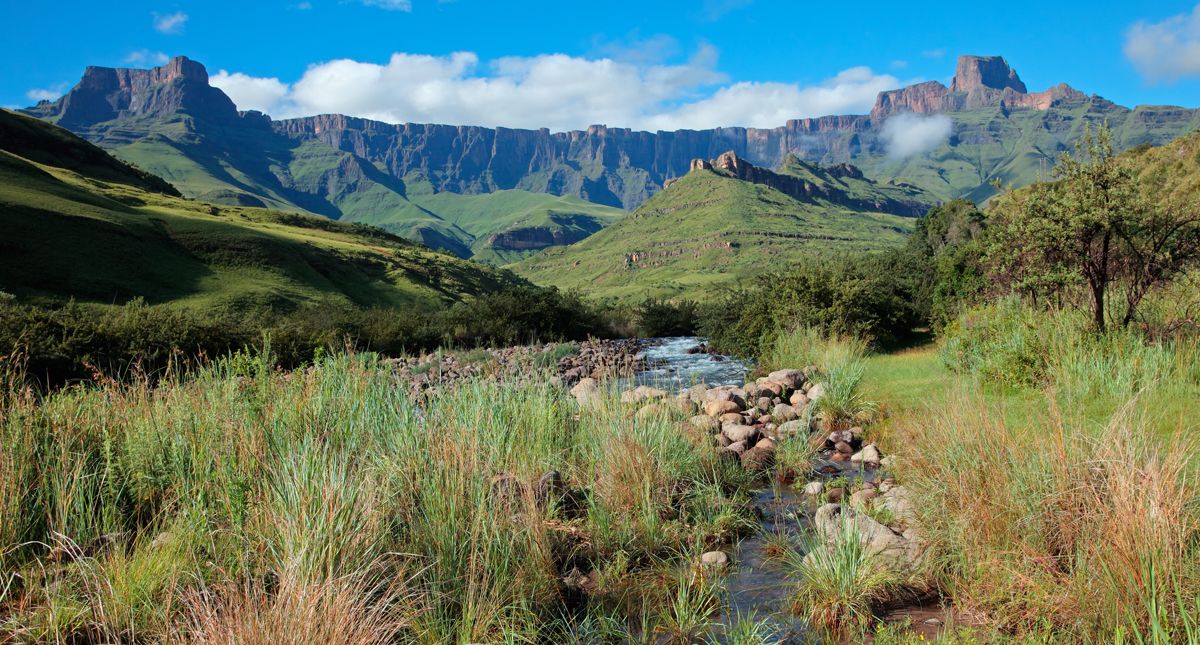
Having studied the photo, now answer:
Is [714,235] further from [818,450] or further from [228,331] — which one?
[818,450]

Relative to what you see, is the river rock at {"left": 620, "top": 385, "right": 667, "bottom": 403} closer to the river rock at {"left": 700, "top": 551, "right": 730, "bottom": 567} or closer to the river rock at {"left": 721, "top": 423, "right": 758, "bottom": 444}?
the river rock at {"left": 721, "top": 423, "right": 758, "bottom": 444}

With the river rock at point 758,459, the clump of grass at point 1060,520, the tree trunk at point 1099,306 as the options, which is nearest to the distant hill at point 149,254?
the river rock at point 758,459

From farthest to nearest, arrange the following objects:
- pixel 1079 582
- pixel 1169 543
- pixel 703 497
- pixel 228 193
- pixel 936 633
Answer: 1. pixel 228 193
2. pixel 703 497
3. pixel 936 633
4. pixel 1079 582
5. pixel 1169 543

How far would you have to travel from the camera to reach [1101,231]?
9898mm

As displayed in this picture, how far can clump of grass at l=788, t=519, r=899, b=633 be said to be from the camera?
475 centimetres

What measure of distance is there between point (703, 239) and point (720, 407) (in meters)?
114

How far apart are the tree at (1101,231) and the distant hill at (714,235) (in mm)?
64586

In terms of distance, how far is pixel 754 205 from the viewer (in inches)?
5428

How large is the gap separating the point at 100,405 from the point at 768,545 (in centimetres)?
662

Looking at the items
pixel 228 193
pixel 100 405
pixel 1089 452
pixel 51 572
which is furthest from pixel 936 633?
pixel 228 193

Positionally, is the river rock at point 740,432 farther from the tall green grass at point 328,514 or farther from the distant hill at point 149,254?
the distant hill at point 149,254

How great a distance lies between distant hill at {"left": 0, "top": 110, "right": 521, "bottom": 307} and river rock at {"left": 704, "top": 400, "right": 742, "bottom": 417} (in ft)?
91.7

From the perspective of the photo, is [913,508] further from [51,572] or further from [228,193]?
[228,193]

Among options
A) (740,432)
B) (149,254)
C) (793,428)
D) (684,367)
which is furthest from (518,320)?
(149,254)
